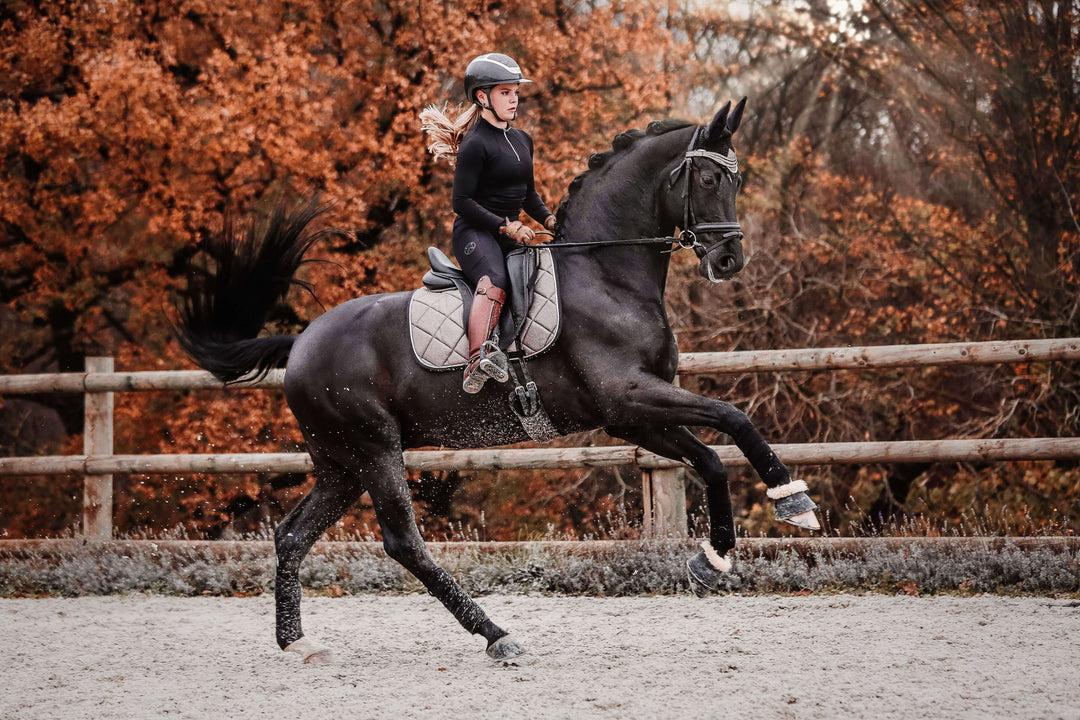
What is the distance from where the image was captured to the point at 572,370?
4.79 metres

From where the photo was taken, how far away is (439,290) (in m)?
5.08

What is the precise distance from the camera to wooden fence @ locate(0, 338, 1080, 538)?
264 inches

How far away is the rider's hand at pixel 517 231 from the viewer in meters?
4.72

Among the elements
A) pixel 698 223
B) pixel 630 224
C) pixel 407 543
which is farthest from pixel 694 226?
pixel 407 543

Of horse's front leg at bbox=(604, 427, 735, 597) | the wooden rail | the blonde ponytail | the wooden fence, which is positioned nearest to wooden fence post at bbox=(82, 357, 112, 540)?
the wooden fence

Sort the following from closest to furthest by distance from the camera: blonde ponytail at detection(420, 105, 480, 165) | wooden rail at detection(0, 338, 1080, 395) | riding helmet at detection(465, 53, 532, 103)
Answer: riding helmet at detection(465, 53, 532, 103) < blonde ponytail at detection(420, 105, 480, 165) < wooden rail at detection(0, 338, 1080, 395)

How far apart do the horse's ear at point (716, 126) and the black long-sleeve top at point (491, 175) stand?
85 cm

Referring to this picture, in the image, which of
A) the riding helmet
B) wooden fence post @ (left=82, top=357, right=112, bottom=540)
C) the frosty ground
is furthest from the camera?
wooden fence post @ (left=82, top=357, right=112, bottom=540)

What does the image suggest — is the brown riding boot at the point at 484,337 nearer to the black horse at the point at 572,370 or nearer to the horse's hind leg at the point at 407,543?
the black horse at the point at 572,370

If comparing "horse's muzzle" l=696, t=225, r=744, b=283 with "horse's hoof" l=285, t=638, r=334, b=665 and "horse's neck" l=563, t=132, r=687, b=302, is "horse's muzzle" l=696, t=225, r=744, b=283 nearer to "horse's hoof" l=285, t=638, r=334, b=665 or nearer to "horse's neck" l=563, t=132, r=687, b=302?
"horse's neck" l=563, t=132, r=687, b=302

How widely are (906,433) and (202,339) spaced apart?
34.6 feet

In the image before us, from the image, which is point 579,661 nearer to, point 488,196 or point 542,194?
point 488,196

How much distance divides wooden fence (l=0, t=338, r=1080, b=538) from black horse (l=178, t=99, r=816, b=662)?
5.73 feet

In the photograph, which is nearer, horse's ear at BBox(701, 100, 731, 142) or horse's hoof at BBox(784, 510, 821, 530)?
horse's hoof at BBox(784, 510, 821, 530)
